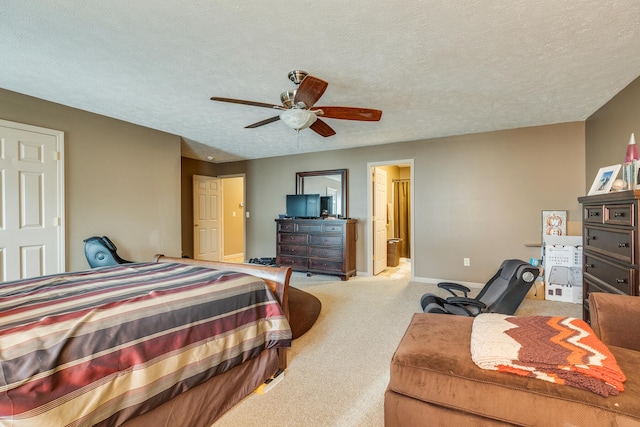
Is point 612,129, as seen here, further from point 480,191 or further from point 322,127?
point 322,127

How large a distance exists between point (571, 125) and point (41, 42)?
5675 millimetres

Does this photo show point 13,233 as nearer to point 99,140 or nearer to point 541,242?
point 99,140

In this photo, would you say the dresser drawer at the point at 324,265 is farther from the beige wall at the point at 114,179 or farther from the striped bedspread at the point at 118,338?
the striped bedspread at the point at 118,338

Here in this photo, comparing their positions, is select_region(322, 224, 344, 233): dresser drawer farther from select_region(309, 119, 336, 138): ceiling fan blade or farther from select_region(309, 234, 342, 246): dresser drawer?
select_region(309, 119, 336, 138): ceiling fan blade

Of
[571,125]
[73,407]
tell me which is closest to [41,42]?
[73,407]

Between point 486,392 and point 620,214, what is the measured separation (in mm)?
1942

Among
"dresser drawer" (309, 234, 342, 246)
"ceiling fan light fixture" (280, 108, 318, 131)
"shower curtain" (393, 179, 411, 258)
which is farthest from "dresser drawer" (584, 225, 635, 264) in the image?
"shower curtain" (393, 179, 411, 258)

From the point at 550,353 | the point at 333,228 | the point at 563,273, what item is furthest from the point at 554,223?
the point at 550,353

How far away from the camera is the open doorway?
5.30 meters

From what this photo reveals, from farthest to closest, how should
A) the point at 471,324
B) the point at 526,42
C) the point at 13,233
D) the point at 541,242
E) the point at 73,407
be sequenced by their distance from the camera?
the point at 541,242 → the point at 13,233 → the point at 526,42 → the point at 471,324 → the point at 73,407

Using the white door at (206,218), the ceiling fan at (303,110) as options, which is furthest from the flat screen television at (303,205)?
the ceiling fan at (303,110)

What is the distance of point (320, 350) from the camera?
2467 millimetres

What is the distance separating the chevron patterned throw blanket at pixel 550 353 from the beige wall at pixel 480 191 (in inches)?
125

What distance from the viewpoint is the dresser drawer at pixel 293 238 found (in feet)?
17.4
